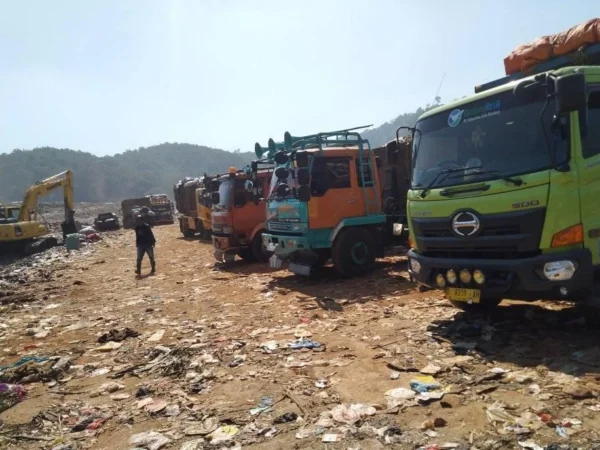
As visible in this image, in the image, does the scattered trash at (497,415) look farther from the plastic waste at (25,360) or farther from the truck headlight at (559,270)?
the plastic waste at (25,360)

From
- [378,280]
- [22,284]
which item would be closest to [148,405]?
[378,280]

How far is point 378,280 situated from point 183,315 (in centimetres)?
348

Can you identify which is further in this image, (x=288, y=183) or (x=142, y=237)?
(x=142, y=237)

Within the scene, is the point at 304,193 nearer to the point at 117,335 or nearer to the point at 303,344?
the point at 303,344

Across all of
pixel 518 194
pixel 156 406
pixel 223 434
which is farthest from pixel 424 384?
pixel 156 406

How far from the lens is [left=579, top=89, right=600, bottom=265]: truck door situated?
3.72 m

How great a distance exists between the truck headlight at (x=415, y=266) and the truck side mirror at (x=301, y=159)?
3436mm

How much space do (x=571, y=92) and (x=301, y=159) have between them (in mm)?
4735

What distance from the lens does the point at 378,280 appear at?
805cm

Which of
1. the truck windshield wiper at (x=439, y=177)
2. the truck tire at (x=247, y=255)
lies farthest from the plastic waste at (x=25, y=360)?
the truck tire at (x=247, y=255)

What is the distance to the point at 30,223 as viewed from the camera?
19125 millimetres

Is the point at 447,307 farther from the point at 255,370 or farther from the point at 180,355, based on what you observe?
the point at 180,355

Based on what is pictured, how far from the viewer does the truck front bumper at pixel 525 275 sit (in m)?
3.66

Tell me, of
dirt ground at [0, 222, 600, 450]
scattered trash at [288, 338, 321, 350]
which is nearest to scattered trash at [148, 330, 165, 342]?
dirt ground at [0, 222, 600, 450]
